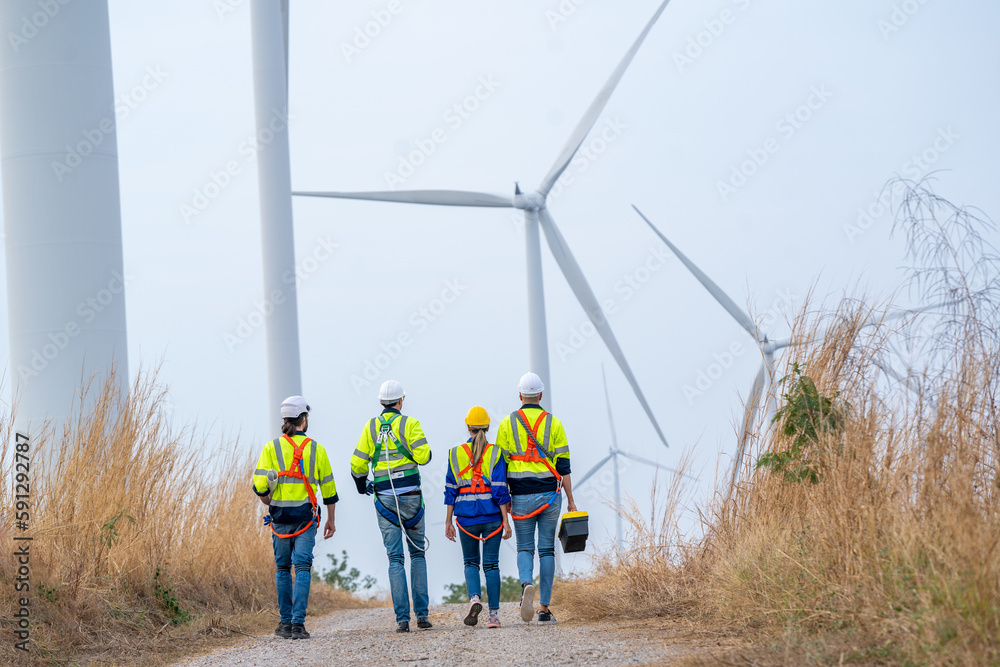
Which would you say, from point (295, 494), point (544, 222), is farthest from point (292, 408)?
point (544, 222)

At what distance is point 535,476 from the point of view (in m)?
8.99

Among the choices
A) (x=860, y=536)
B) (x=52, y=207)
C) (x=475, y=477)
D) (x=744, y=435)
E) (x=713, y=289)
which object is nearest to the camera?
(x=860, y=536)

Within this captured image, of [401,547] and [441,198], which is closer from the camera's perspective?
[401,547]

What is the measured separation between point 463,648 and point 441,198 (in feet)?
53.5

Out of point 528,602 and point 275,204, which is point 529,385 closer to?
point 528,602

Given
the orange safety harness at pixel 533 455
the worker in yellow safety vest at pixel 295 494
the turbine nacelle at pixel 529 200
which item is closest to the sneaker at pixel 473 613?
the orange safety harness at pixel 533 455

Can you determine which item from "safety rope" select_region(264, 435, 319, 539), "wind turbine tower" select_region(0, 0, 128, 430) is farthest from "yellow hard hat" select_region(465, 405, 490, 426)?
"wind turbine tower" select_region(0, 0, 128, 430)

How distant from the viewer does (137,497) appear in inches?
372

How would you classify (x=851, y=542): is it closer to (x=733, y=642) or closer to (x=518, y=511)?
(x=733, y=642)

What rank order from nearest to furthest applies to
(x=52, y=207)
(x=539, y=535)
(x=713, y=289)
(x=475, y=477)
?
(x=475, y=477), (x=539, y=535), (x=52, y=207), (x=713, y=289)

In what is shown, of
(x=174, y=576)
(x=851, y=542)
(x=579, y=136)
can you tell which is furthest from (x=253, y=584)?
(x=579, y=136)

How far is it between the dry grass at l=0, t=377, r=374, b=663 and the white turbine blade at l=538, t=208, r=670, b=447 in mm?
8963

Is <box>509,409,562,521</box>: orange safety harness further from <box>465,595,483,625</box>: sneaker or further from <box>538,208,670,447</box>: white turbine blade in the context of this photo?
<box>538,208,670,447</box>: white turbine blade

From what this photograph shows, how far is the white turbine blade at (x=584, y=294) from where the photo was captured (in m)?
18.9
